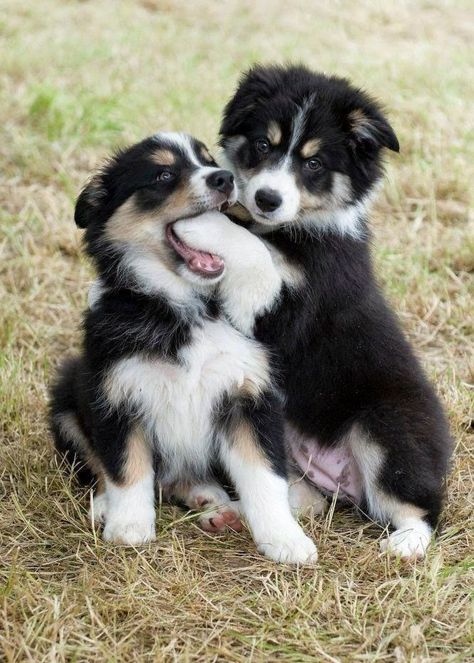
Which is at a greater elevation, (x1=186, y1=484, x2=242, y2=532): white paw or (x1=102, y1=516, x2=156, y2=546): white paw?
(x1=102, y1=516, x2=156, y2=546): white paw

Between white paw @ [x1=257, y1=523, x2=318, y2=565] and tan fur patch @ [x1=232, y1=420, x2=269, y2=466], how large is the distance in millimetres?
272

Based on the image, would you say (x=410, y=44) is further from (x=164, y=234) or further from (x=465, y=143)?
(x=164, y=234)

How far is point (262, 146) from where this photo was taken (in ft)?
13.1

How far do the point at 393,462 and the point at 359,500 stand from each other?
0.32 meters

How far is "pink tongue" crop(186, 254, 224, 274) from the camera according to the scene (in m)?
3.60

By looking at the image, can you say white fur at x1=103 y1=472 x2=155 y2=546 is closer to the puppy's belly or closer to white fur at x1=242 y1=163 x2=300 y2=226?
the puppy's belly

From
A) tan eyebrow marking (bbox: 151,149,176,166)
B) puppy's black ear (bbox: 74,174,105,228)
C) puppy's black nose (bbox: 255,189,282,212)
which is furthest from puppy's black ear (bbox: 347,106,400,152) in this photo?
puppy's black ear (bbox: 74,174,105,228)

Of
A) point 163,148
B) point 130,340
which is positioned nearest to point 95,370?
point 130,340

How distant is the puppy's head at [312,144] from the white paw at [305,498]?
1.07 m

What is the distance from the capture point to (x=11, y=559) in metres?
3.39

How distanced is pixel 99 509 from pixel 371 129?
190 cm

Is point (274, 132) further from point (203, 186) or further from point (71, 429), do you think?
point (71, 429)

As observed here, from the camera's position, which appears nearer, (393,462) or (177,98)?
(393,462)

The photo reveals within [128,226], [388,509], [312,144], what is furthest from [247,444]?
[312,144]
